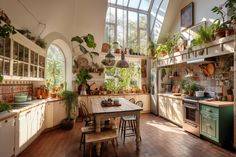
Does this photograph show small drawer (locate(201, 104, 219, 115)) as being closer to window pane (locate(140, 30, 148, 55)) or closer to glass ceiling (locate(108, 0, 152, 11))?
window pane (locate(140, 30, 148, 55))

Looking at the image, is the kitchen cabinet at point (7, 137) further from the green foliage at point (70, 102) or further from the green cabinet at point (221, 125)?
the green cabinet at point (221, 125)

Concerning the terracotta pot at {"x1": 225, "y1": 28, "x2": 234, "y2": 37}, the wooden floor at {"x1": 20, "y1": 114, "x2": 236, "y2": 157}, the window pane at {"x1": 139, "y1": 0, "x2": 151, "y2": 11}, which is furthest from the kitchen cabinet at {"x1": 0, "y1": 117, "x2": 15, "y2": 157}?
the window pane at {"x1": 139, "y1": 0, "x2": 151, "y2": 11}

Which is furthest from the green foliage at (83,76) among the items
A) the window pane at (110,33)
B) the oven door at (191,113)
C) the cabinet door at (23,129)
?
the oven door at (191,113)

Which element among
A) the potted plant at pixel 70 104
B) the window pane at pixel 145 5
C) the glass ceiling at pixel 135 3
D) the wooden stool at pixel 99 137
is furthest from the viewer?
the window pane at pixel 145 5

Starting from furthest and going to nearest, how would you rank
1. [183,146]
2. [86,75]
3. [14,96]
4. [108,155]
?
[86,75]
[14,96]
[183,146]
[108,155]

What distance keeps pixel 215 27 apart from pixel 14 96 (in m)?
5.05

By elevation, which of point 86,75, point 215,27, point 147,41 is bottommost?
point 86,75

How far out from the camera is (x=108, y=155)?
9.25ft

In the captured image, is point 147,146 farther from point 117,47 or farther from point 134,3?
point 134,3

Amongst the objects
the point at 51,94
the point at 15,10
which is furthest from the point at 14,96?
the point at 15,10

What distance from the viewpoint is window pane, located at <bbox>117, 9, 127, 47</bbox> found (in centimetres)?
643

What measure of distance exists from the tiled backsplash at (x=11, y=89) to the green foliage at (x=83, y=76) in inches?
70.1

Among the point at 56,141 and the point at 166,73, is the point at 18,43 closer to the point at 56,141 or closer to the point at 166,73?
the point at 56,141

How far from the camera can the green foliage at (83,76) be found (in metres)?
5.45
